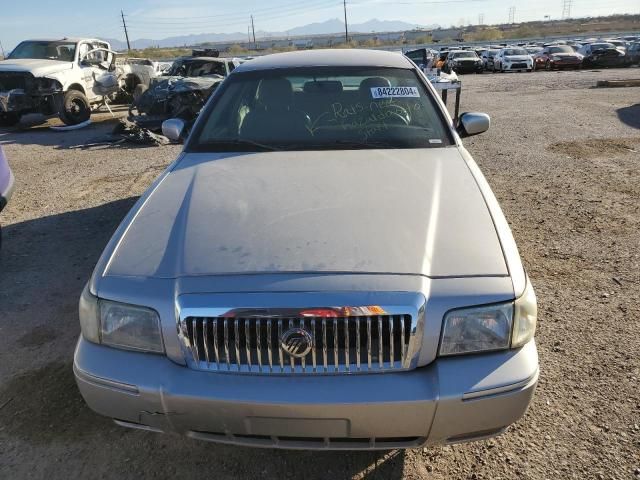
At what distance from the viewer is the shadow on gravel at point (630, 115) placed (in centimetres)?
976

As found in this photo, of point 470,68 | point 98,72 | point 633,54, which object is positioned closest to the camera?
point 98,72

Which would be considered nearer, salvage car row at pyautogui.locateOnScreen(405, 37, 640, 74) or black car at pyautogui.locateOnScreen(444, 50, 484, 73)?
salvage car row at pyautogui.locateOnScreen(405, 37, 640, 74)

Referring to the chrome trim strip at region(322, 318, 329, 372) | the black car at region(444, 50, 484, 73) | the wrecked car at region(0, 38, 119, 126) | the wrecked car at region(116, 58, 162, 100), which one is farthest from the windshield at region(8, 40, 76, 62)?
the black car at region(444, 50, 484, 73)

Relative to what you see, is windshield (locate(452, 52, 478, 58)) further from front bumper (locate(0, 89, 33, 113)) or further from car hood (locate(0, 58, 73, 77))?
front bumper (locate(0, 89, 33, 113))

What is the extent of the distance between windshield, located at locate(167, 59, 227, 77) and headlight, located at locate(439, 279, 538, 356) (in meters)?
11.2

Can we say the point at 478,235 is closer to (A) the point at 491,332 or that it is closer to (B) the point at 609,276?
(A) the point at 491,332

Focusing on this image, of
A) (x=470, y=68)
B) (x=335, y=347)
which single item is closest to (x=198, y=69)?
(x=335, y=347)

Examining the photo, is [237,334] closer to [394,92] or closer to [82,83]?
[394,92]

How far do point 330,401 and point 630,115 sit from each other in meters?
11.8

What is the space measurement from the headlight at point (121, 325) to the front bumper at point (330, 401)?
6 cm

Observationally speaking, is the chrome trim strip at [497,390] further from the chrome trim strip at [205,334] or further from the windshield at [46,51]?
the windshield at [46,51]

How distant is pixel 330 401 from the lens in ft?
5.47

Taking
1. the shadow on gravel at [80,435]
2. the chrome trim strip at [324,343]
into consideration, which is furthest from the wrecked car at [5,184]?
the chrome trim strip at [324,343]

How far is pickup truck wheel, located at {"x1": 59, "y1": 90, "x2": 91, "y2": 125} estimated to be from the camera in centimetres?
1135
